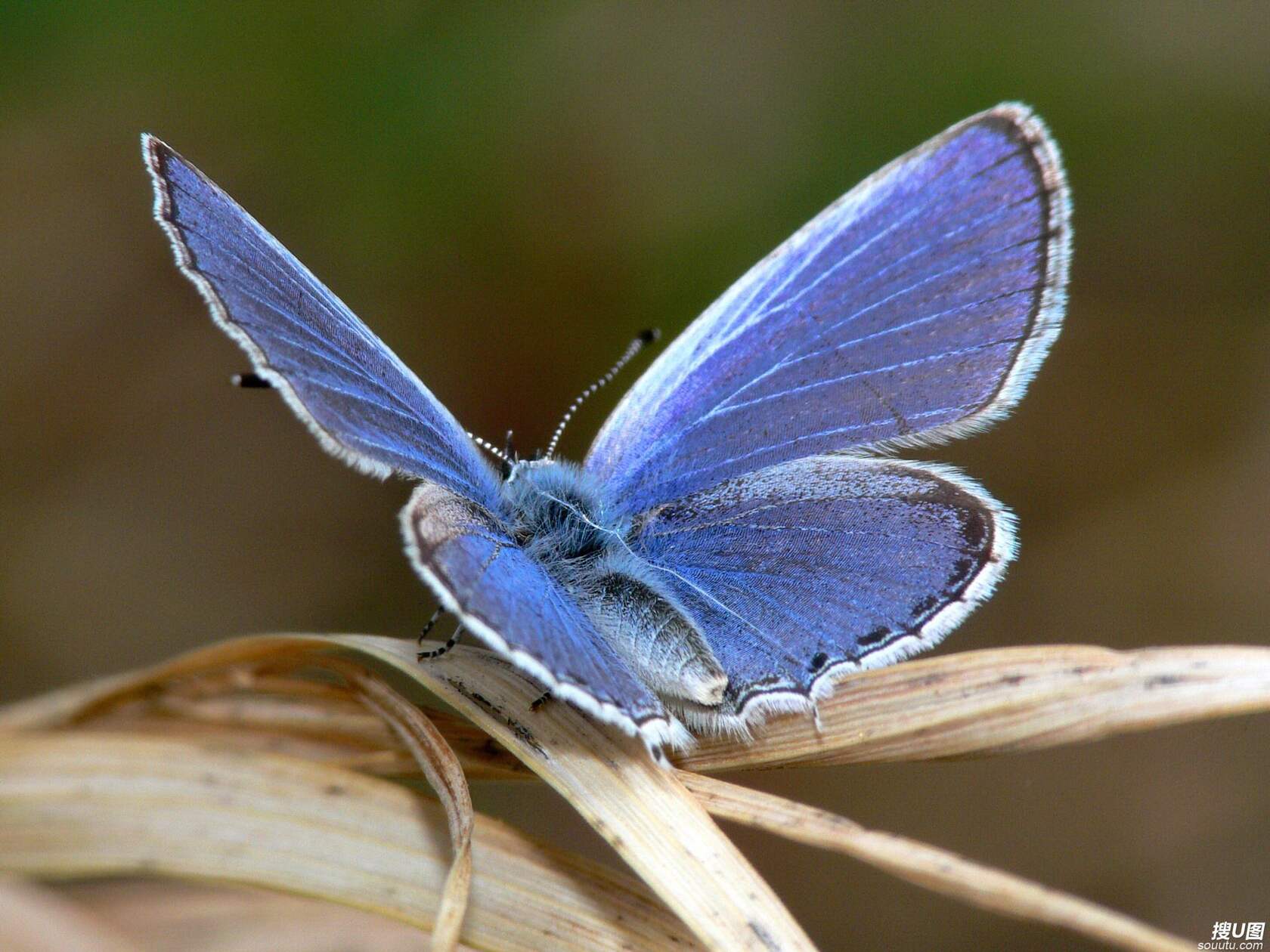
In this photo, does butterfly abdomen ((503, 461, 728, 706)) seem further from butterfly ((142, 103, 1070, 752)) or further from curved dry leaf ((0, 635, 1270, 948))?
curved dry leaf ((0, 635, 1270, 948))

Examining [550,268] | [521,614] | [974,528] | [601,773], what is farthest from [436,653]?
[550,268]

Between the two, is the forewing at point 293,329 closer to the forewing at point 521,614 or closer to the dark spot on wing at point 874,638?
the forewing at point 521,614

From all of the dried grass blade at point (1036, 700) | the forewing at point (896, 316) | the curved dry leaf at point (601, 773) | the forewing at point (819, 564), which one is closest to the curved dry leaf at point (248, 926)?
the curved dry leaf at point (601, 773)

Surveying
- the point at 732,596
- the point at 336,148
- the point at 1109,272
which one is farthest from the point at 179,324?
the point at 1109,272

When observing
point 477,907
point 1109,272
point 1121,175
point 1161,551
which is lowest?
point 1161,551

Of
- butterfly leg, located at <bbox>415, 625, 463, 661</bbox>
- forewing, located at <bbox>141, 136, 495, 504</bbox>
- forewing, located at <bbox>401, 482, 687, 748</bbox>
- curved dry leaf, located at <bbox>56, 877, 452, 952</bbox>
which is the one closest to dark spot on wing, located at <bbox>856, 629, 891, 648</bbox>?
forewing, located at <bbox>401, 482, 687, 748</bbox>

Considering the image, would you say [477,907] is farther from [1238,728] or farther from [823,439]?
[1238,728]
